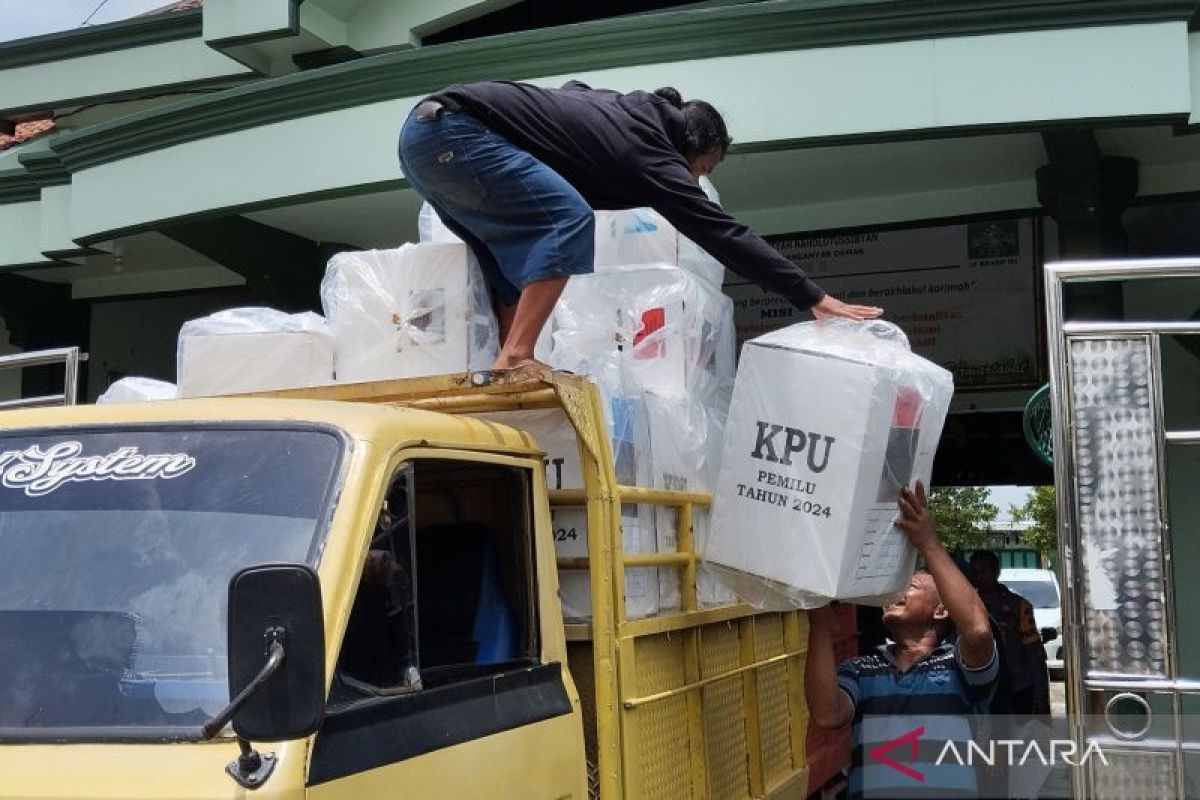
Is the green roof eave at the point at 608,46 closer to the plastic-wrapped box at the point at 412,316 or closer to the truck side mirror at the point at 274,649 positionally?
the plastic-wrapped box at the point at 412,316

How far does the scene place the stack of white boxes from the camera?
4.07 meters

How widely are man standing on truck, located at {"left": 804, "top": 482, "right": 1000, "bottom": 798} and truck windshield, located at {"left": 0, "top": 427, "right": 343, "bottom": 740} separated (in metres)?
1.71

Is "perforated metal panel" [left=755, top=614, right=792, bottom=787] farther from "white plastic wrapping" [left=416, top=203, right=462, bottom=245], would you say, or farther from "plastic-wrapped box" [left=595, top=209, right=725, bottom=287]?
"white plastic wrapping" [left=416, top=203, right=462, bottom=245]

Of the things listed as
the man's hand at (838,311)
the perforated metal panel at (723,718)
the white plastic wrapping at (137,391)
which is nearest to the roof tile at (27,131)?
the white plastic wrapping at (137,391)

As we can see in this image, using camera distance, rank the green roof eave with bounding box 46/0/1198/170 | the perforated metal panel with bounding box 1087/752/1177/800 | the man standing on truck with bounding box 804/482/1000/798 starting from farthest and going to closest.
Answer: the green roof eave with bounding box 46/0/1198/170, the man standing on truck with bounding box 804/482/1000/798, the perforated metal panel with bounding box 1087/752/1177/800

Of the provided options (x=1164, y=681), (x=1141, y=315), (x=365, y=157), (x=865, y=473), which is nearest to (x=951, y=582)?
(x=865, y=473)

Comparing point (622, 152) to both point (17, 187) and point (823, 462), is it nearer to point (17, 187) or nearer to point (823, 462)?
point (823, 462)

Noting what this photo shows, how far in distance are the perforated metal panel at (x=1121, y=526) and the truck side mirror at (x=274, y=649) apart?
1.93m

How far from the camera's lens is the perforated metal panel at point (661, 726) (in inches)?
141

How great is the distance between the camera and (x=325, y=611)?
2.54 meters

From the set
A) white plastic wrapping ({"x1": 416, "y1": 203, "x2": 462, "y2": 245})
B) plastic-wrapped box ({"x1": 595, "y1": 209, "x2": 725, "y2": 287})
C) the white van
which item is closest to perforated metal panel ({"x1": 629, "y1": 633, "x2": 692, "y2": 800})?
plastic-wrapped box ({"x1": 595, "y1": 209, "x2": 725, "y2": 287})

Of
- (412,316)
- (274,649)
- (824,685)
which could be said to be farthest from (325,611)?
(824,685)

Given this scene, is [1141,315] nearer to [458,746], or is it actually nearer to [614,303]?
[614,303]

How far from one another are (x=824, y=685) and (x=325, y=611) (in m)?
2.02
